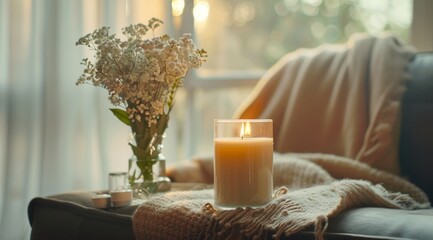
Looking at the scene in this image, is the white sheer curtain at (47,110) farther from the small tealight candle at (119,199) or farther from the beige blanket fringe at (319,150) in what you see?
the small tealight candle at (119,199)

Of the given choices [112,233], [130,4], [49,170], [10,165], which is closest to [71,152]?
[49,170]

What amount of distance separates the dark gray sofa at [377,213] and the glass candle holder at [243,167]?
16 centimetres

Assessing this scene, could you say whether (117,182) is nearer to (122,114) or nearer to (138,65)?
(122,114)

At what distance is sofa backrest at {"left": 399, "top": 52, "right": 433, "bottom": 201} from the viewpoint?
174 centimetres

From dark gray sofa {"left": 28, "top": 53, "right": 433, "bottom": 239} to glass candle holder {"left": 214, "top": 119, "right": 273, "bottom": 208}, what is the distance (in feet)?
0.54

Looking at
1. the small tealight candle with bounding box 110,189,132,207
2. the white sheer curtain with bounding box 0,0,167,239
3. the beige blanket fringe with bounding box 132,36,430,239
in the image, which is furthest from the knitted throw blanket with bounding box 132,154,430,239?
the white sheer curtain with bounding box 0,0,167,239

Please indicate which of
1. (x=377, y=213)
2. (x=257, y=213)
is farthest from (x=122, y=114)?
(x=377, y=213)

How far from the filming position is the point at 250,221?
114cm

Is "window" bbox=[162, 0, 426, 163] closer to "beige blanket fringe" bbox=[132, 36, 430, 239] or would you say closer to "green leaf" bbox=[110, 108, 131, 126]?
"beige blanket fringe" bbox=[132, 36, 430, 239]

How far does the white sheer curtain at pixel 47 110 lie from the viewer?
6.27ft

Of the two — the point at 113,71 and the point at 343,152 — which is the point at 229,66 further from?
the point at 113,71

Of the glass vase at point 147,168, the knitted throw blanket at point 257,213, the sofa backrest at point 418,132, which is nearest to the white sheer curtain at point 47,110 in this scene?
the glass vase at point 147,168

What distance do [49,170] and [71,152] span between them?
103 mm

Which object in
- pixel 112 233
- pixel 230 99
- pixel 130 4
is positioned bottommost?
pixel 112 233
